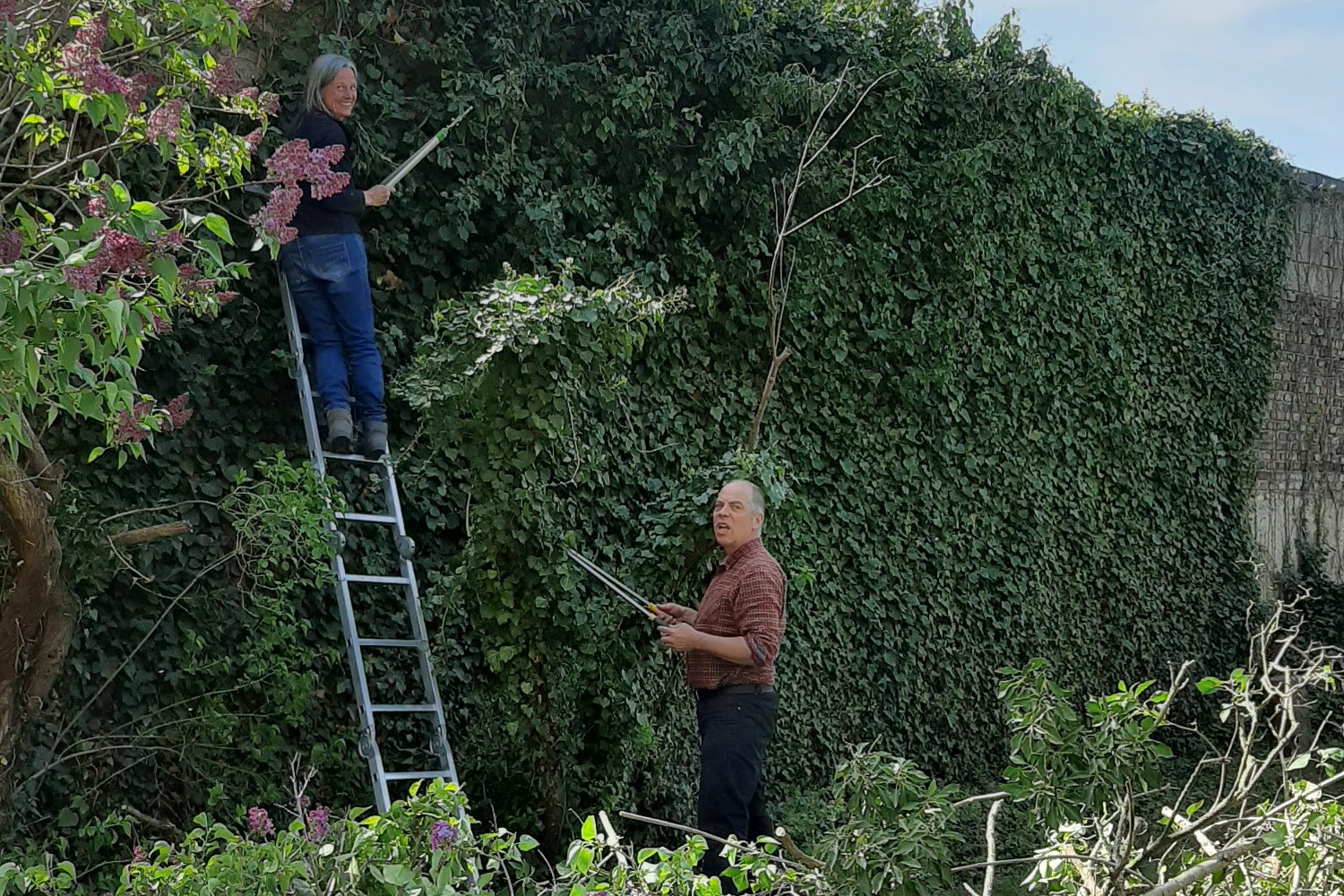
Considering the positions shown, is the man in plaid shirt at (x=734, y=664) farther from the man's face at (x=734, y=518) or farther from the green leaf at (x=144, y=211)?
the green leaf at (x=144, y=211)

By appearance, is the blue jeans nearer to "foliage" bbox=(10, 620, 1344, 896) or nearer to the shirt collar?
the shirt collar

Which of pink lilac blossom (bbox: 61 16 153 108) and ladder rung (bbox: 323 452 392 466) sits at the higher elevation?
pink lilac blossom (bbox: 61 16 153 108)

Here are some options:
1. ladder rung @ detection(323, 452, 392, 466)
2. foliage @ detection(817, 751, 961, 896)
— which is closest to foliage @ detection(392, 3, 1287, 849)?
ladder rung @ detection(323, 452, 392, 466)

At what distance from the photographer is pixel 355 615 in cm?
541

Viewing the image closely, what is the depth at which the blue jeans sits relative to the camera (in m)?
5.02

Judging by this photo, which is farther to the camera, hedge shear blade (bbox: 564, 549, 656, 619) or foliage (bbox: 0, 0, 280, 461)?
hedge shear blade (bbox: 564, 549, 656, 619)

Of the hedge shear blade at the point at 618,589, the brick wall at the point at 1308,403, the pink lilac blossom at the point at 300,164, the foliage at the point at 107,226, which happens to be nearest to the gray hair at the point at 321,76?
the foliage at the point at 107,226

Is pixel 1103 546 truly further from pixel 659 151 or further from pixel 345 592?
pixel 345 592

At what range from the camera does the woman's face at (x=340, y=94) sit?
514 centimetres

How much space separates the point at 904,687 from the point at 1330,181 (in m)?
5.04

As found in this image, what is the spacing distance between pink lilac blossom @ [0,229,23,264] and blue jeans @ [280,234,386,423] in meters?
2.02

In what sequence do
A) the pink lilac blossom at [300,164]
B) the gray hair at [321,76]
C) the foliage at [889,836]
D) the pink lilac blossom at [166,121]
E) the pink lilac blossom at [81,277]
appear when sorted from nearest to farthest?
the pink lilac blossom at [81,277], the foliage at [889,836], the pink lilac blossom at [166,121], the pink lilac blossom at [300,164], the gray hair at [321,76]

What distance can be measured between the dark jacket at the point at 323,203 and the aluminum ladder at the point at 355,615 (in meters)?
0.22

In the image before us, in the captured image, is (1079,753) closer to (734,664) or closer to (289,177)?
(734,664)
